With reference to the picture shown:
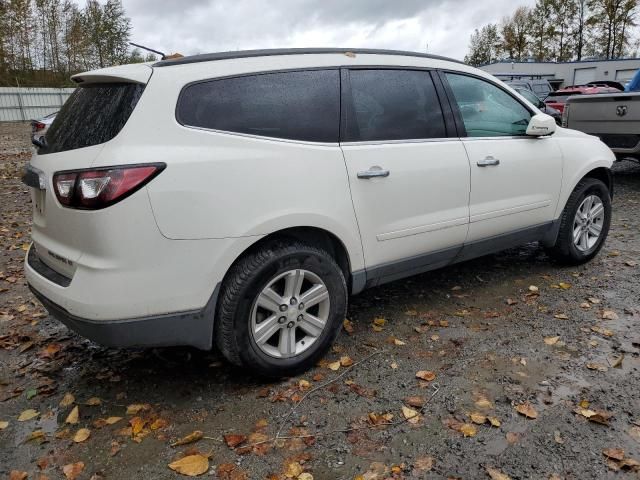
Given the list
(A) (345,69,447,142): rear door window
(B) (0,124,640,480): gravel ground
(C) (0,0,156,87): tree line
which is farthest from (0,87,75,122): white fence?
(A) (345,69,447,142): rear door window

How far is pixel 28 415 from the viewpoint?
290 centimetres

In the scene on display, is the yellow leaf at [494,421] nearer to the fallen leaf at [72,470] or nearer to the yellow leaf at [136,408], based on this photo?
the yellow leaf at [136,408]

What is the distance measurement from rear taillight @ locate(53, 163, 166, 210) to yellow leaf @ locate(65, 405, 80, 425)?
1.17 metres

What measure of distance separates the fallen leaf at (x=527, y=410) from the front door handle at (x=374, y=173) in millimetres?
1492

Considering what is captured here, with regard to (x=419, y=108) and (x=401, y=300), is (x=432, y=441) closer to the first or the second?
(x=401, y=300)

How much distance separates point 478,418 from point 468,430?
0.12 metres

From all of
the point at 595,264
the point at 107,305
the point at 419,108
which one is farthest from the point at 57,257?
the point at 595,264

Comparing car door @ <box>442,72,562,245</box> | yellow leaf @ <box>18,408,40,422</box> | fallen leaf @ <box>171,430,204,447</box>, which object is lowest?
yellow leaf @ <box>18,408,40,422</box>

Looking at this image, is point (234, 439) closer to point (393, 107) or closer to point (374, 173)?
point (374, 173)

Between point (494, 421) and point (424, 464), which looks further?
point (494, 421)

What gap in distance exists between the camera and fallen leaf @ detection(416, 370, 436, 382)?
3080 mm

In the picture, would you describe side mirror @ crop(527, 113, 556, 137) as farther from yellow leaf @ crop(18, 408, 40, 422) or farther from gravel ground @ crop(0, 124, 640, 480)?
yellow leaf @ crop(18, 408, 40, 422)

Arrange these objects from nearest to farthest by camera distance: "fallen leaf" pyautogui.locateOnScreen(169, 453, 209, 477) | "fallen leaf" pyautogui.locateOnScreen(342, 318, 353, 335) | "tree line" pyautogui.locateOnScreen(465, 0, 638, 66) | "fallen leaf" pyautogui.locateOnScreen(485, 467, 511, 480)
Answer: "fallen leaf" pyautogui.locateOnScreen(485, 467, 511, 480) < "fallen leaf" pyautogui.locateOnScreen(169, 453, 209, 477) < "fallen leaf" pyautogui.locateOnScreen(342, 318, 353, 335) < "tree line" pyautogui.locateOnScreen(465, 0, 638, 66)

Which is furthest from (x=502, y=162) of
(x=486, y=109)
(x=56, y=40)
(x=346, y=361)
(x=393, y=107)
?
(x=56, y=40)
